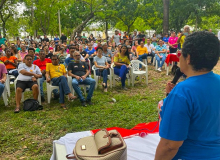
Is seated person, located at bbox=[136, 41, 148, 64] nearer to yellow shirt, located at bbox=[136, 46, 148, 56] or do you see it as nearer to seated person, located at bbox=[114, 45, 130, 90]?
yellow shirt, located at bbox=[136, 46, 148, 56]

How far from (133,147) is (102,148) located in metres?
0.75

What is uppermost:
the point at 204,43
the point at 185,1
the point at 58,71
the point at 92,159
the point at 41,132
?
the point at 185,1

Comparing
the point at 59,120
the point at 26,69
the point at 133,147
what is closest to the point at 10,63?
the point at 26,69

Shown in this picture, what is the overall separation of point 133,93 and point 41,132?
116 inches

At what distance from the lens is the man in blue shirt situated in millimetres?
1078

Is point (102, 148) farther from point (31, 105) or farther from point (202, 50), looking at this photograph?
point (31, 105)

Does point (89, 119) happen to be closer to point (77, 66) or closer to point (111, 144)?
point (77, 66)

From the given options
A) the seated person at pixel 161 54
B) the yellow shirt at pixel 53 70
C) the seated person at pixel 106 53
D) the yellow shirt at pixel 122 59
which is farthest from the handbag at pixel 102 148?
the seated person at pixel 161 54

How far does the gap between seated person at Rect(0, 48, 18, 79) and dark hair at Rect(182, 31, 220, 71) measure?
230 inches

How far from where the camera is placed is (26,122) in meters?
3.98

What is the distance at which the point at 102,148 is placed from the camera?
1890mm

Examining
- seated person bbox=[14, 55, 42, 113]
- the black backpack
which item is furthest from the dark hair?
seated person bbox=[14, 55, 42, 113]

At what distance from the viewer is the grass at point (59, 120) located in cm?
316

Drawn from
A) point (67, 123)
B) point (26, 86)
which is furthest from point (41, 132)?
point (26, 86)
